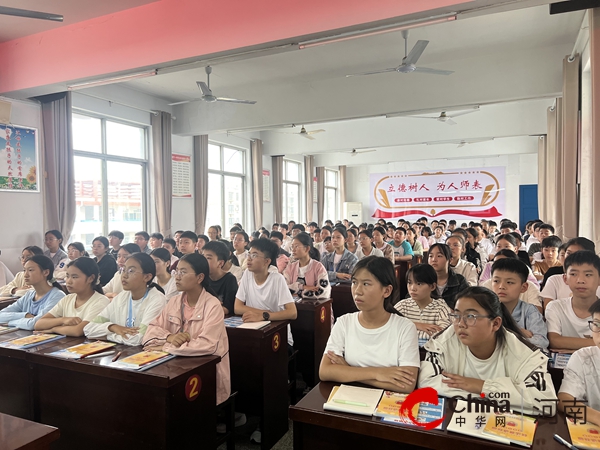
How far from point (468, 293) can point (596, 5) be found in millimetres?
3792

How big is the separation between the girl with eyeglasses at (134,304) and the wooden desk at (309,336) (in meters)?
1.22

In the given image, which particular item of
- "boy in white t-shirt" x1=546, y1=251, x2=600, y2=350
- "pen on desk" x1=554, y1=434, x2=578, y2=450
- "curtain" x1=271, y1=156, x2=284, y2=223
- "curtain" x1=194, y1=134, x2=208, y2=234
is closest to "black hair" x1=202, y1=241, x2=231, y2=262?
"boy in white t-shirt" x1=546, y1=251, x2=600, y2=350

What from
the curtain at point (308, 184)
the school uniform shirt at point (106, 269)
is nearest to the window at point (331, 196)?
the curtain at point (308, 184)

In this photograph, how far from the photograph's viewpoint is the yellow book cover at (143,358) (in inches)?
76.7

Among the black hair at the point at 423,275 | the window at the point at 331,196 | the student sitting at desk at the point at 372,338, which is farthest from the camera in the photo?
the window at the point at 331,196

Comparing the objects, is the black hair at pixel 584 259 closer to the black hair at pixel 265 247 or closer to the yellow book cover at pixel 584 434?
the yellow book cover at pixel 584 434

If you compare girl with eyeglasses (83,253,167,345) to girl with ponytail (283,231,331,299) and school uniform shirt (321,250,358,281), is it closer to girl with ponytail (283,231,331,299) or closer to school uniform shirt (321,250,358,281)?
girl with ponytail (283,231,331,299)

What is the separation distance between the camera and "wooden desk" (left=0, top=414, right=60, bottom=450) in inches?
49.6

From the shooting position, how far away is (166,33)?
4.07 metres

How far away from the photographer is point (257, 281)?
3.15 metres

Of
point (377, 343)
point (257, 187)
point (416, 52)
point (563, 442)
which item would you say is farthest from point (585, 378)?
point (257, 187)

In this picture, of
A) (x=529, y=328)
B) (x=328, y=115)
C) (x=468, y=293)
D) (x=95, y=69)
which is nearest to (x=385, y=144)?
(x=328, y=115)

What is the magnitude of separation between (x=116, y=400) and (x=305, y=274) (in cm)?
221

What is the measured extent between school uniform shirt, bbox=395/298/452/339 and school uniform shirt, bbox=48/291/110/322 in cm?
192
